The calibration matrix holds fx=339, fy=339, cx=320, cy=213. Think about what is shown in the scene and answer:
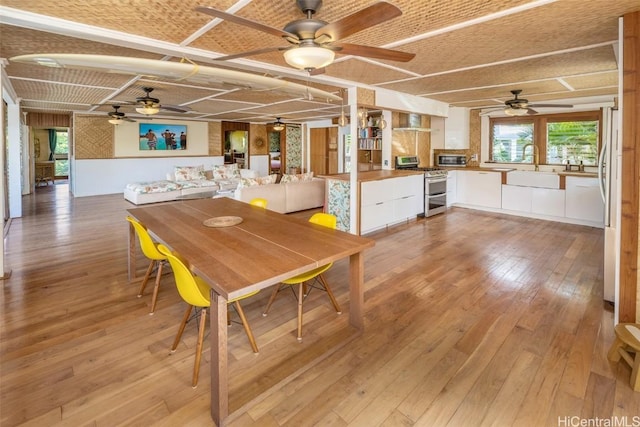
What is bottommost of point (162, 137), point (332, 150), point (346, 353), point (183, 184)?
point (346, 353)

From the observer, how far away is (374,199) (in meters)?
5.25

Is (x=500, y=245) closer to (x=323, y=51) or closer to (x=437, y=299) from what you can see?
(x=437, y=299)

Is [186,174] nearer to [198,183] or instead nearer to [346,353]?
[198,183]

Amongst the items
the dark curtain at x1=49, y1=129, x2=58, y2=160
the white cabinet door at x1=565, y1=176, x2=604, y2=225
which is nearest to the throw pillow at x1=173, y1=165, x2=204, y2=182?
the dark curtain at x1=49, y1=129, x2=58, y2=160

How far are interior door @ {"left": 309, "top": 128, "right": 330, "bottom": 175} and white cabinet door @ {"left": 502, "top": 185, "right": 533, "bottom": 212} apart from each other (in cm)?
572

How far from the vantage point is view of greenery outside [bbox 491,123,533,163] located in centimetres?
705

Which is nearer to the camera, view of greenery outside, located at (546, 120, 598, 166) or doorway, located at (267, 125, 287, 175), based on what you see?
view of greenery outside, located at (546, 120, 598, 166)

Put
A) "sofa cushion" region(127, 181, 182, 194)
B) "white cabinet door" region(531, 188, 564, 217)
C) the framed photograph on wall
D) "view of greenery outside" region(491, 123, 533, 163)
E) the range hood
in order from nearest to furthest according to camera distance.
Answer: "white cabinet door" region(531, 188, 564, 217) → the range hood → "view of greenery outside" region(491, 123, 533, 163) → "sofa cushion" region(127, 181, 182, 194) → the framed photograph on wall

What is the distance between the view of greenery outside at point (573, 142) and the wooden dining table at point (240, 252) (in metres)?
6.31

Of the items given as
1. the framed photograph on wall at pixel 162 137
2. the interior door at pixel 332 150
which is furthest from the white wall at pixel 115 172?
the interior door at pixel 332 150

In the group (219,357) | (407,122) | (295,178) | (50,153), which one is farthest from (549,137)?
(50,153)

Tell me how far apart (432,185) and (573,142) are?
2.84 meters

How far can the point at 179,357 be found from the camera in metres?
2.20

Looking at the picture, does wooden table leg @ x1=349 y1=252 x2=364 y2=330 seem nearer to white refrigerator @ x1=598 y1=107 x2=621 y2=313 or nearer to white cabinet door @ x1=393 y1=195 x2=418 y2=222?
white refrigerator @ x1=598 y1=107 x2=621 y2=313
